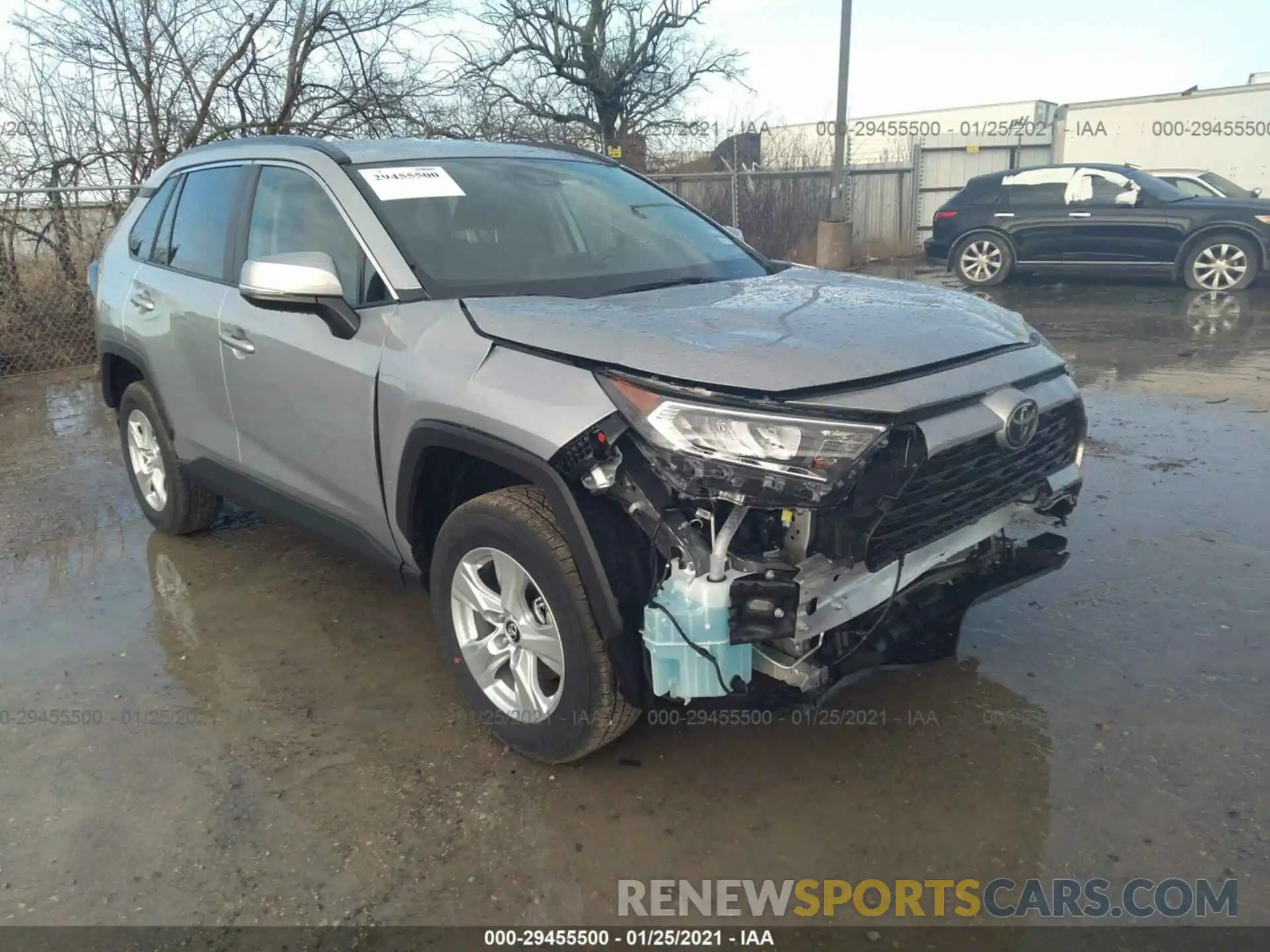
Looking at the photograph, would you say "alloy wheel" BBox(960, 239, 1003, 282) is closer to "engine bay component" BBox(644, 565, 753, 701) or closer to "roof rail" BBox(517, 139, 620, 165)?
"roof rail" BBox(517, 139, 620, 165)

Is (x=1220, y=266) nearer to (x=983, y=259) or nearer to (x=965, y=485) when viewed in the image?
(x=983, y=259)

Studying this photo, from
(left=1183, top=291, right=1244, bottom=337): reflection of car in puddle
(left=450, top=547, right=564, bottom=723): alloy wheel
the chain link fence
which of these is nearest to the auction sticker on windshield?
(left=450, top=547, right=564, bottom=723): alloy wheel

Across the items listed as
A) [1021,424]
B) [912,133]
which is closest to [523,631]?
[1021,424]

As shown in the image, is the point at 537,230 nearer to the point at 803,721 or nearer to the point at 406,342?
the point at 406,342

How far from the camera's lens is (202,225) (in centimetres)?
429

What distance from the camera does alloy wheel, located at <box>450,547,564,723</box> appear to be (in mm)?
2807

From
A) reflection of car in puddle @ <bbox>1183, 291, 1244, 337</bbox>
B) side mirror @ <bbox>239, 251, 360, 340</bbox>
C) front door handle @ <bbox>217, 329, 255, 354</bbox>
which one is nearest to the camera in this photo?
side mirror @ <bbox>239, 251, 360, 340</bbox>

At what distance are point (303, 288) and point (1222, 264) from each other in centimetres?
1251

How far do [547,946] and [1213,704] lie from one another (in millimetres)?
2264

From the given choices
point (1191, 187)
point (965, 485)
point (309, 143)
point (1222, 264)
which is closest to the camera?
point (965, 485)

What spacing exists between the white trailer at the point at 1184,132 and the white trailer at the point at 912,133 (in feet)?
6.04

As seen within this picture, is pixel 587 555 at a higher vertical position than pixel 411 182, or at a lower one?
lower

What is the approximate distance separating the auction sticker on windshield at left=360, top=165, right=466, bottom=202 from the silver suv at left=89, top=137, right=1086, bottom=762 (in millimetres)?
12
